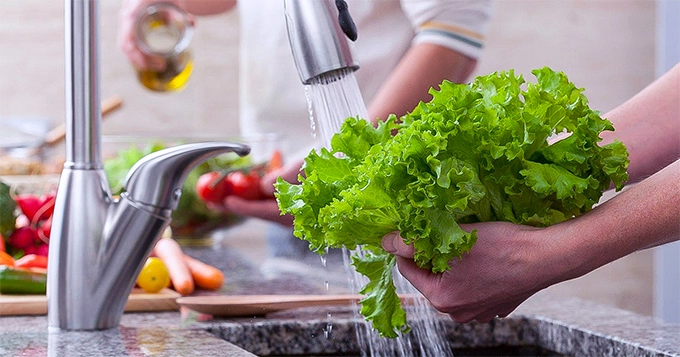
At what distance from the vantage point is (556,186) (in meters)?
0.86

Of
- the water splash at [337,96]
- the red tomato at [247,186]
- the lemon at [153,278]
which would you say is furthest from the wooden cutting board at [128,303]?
the red tomato at [247,186]

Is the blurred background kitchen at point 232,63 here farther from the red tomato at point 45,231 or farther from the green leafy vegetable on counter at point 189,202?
the red tomato at point 45,231

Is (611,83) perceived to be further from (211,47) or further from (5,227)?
(5,227)

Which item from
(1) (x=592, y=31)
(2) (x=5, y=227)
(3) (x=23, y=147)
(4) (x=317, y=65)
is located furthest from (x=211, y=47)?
(4) (x=317, y=65)

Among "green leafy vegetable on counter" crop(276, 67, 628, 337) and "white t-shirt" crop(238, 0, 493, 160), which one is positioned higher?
"white t-shirt" crop(238, 0, 493, 160)

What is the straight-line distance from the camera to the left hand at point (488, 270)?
0.86m

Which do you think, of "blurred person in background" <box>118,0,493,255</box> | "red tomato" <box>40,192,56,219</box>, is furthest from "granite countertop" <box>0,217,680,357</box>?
"red tomato" <box>40,192,56,219</box>

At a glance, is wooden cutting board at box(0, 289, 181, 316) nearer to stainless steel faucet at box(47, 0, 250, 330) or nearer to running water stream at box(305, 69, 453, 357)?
stainless steel faucet at box(47, 0, 250, 330)

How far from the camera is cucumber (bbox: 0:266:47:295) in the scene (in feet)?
4.59

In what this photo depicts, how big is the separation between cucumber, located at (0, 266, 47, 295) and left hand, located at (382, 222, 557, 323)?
0.71m

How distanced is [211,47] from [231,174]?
6.15 feet

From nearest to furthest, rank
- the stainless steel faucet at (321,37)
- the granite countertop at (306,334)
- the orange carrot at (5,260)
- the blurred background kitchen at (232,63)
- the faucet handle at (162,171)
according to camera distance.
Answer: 1. the stainless steel faucet at (321,37)
2. the granite countertop at (306,334)
3. the faucet handle at (162,171)
4. the orange carrot at (5,260)
5. the blurred background kitchen at (232,63)

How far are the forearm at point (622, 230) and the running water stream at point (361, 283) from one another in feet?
0.86

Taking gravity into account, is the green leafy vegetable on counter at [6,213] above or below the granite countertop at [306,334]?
above
